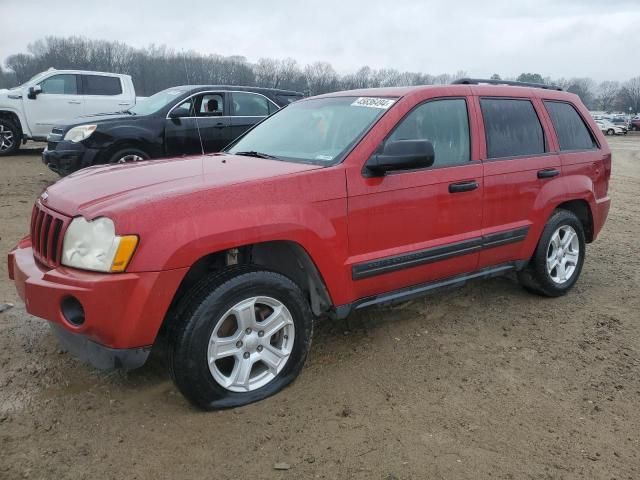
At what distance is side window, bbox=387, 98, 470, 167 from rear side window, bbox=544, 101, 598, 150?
3.67 ft

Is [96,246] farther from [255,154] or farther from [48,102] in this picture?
[48,102]

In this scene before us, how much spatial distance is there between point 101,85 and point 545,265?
11512mm

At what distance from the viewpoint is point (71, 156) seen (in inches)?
298

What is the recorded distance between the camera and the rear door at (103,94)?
493 inches

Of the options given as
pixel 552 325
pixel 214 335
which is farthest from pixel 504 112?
pixel 214 335

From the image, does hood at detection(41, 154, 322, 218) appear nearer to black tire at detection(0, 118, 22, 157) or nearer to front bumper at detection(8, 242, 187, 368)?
front bumper at detection(8, 242, 187, 368)

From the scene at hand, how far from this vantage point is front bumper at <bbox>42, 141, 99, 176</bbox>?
752 cm

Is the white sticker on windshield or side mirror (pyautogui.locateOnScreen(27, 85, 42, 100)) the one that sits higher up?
side mirror (pyautogui.locateOnScreen(27, 85, 42, 100))

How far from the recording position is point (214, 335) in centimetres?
279

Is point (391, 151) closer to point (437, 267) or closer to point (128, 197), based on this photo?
point (437, 267)

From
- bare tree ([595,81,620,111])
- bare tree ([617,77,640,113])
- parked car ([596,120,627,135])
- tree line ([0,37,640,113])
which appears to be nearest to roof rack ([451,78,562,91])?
tree line ([0,37,640,113])

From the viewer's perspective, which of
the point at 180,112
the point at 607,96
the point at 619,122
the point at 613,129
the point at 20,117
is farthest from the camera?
the point at 607,96

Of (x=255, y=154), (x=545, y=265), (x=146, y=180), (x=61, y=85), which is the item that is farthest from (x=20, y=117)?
(x=545, y=265)

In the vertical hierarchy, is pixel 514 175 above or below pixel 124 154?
below
